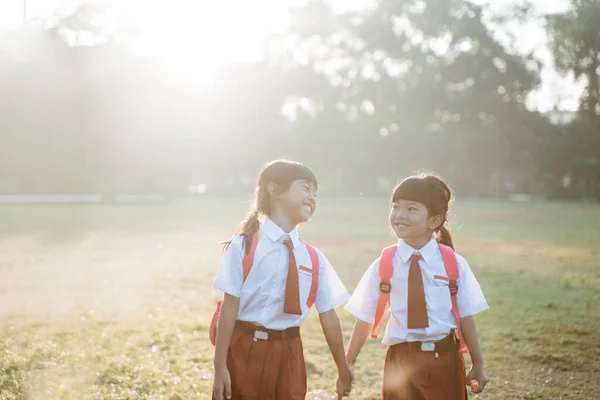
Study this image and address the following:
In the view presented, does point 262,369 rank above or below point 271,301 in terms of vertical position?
below

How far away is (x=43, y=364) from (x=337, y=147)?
42542 millimetres

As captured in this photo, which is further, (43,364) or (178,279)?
(178,279)

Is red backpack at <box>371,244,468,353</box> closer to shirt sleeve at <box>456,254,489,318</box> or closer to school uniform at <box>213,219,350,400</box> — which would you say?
shirt sleeve at <box>456,254,489,318</box>

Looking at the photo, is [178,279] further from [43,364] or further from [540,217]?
[540,217]

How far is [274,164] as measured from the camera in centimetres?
275

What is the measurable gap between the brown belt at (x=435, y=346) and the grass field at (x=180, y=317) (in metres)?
1.00

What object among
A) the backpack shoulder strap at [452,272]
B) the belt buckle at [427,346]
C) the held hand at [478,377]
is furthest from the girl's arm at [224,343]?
the held hand at [478,377]

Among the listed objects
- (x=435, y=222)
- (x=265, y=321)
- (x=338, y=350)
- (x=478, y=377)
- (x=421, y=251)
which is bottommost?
(x=478, y=377)

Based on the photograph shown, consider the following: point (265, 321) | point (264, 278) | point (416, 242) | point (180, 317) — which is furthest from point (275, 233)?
point (180, 317)

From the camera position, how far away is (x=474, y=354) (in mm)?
2781

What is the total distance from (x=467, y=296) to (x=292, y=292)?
73cm

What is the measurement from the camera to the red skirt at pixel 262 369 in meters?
2.62

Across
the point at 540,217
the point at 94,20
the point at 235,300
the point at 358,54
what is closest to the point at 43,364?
the point at 235,300

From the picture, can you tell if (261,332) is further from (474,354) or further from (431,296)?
(474,354)
